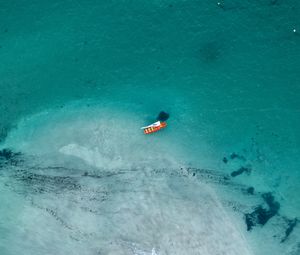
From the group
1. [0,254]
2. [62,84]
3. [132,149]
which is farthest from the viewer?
[62,84]

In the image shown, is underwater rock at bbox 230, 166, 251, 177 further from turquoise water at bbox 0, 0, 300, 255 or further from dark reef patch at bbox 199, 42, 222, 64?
dark reef patch at bbox 199, 42, 222, 64

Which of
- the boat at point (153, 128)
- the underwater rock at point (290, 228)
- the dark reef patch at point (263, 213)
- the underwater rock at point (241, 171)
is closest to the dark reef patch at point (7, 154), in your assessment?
the boat at point (153, 128)

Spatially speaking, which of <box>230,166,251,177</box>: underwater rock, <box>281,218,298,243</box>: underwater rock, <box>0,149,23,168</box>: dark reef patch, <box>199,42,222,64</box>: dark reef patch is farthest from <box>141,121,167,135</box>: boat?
<box>281,218,298,243</box>: underwater rock

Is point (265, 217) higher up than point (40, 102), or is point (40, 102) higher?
point (40, 102)

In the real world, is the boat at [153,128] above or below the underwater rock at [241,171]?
above

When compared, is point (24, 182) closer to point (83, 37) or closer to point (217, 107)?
point (83, 37)

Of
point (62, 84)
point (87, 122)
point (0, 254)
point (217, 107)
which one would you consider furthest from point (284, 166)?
point (0, 254)

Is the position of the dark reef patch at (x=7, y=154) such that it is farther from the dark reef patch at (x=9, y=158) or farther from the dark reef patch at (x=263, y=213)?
the dark reef patch at (x=263, y=213)
